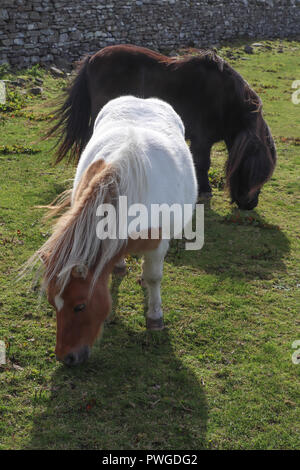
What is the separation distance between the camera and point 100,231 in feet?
8.77

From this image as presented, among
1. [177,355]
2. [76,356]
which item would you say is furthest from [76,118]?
[76,356]

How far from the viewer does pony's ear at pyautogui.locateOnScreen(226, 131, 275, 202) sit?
607cm

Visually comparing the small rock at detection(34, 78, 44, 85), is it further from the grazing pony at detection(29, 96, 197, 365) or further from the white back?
the grazing pony at detection(29, 96, 197, 365)

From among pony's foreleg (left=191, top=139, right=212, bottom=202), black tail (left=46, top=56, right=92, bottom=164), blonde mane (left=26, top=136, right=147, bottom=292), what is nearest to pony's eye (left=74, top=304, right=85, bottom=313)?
blonde mane (left=26, top=136, right=147, bottom=292)

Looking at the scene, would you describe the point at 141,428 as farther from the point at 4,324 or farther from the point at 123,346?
the point at 4,324

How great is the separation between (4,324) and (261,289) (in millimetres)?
2730

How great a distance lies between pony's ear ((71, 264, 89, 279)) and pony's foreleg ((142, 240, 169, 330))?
3.19 ft

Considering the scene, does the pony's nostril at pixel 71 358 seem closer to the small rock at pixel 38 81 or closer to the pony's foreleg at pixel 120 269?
the pony's foreleg at pixel 120 269

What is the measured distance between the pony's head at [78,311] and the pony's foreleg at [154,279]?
0.79 metres

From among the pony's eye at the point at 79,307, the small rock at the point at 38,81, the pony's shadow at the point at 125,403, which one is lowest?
the pony's shadow at the point at 125,403

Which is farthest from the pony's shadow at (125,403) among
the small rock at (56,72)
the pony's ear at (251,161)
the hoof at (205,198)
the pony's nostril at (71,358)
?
→ the small rock at (56,72)

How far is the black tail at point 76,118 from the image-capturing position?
6.25m

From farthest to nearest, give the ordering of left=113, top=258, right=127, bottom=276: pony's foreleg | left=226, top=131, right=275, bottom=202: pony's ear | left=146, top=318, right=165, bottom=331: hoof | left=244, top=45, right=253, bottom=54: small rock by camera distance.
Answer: left=244, top=45, right=253, bottom=54: small rock → left=226, top=131, right=275, bottom=202: pony's ear → left=113, top=258, right=127, bottom=276: pony's foreleg → left=146, top=318, right=165, bottom=331: hoof

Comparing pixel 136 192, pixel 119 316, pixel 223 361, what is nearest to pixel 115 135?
pixel 136 192
